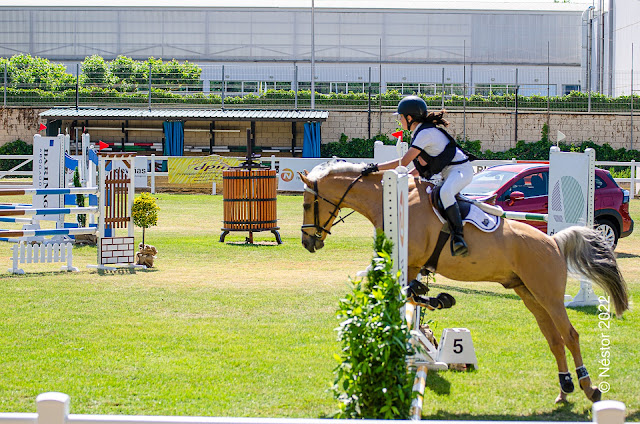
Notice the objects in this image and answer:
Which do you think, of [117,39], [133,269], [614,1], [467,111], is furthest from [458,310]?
[117,39]

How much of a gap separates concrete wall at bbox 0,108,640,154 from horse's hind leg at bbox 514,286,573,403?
31375 millimetres

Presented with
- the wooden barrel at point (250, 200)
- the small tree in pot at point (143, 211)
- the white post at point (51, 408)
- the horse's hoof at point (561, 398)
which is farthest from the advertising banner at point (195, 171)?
the white post at point (51, 408)

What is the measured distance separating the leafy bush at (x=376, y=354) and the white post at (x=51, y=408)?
5.51 feet

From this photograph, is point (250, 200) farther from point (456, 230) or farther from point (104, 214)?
point (456, 230)

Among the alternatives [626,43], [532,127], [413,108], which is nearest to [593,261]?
[413,108]

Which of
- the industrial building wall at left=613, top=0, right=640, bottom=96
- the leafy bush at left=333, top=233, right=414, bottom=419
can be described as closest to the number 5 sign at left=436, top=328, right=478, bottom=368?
the leafy bush at left=333, top=233, right=414, bottom=419

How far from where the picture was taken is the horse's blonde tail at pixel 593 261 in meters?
6.12

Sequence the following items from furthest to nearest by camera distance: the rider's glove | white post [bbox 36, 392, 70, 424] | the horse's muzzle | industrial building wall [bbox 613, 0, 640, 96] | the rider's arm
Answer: industrial building wall [bbox 613, 0, 640, 96] → the horse's muzzle → the rider's glove → the rider's arm → white post [bbox 36, 392, 70, 424]

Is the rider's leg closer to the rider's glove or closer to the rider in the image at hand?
the rider

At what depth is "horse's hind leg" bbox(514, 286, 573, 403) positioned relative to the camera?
5.84 metres

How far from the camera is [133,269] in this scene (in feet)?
40.7

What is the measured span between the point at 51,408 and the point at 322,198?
3954 mm

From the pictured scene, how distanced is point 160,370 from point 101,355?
2.66 ft

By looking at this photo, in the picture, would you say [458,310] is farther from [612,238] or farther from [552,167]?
[612,238]
